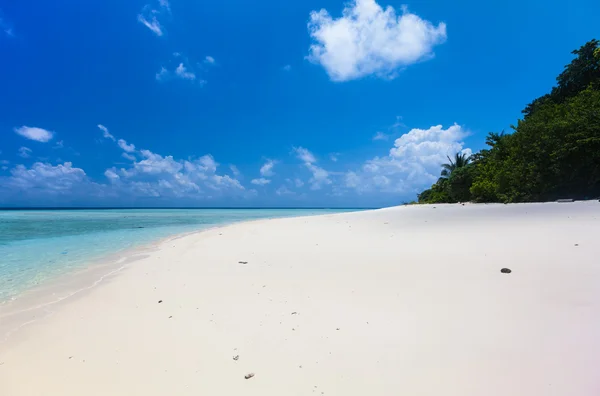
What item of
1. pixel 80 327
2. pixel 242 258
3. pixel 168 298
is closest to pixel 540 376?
pixel 168 298

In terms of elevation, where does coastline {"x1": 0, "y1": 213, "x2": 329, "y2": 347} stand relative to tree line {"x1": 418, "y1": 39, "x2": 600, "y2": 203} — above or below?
below

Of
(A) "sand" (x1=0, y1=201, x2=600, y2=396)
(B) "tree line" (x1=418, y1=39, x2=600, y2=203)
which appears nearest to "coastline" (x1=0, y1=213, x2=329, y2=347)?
(A) "sand" (x1=0, y1=201, x2=600, y2=396)

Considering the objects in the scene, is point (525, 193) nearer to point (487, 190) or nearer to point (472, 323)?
point (487, 190)

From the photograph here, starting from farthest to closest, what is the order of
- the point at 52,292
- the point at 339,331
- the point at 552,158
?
the point at 552,158, the point at 52,292, the point at 339,331

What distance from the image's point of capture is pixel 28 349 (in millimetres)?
3477

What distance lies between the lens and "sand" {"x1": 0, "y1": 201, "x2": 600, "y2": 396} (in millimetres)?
2406

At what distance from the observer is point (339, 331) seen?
10.6 feet

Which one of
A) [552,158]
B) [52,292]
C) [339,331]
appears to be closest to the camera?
[339,331]

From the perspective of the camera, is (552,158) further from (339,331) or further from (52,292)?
(52,292)

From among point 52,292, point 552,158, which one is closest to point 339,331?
point 52,292

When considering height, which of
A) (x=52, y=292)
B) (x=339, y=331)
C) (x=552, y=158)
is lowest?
(x=52, y=292)

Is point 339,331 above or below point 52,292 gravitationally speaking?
above

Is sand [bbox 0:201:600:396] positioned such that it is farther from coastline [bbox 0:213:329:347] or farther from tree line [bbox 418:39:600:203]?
tree line [bbox 418:39:600:203]

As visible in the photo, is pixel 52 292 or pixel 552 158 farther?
pixel 552 158
